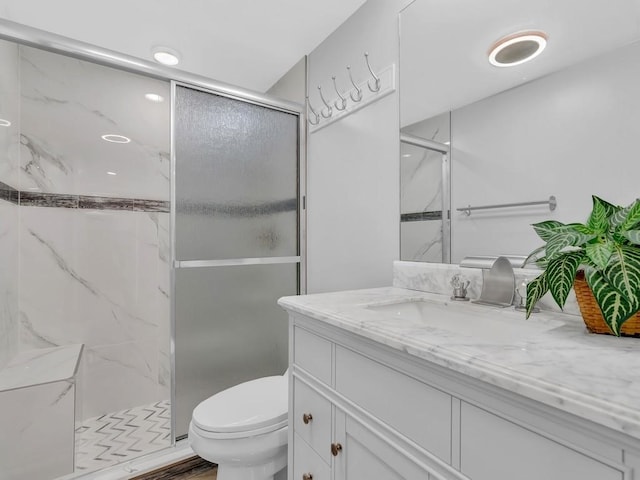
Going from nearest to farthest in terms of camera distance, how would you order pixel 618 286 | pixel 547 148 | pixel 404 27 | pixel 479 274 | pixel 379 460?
pixel 618 286
pixel 379 460
pixel 547 148
pixel 479 274
pixel 404 27

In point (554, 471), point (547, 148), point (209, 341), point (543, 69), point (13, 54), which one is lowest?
point (209, 341)

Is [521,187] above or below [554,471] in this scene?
above

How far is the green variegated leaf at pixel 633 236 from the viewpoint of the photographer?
0.63m

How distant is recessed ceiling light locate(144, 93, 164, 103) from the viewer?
8.23 ft

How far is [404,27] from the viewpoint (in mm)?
1510

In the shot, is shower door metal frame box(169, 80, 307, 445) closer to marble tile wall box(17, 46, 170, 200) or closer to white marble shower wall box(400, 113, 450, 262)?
marble tile wall box(17, 46, 170, 200)

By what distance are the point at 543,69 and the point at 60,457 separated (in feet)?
8.29

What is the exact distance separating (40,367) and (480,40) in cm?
259

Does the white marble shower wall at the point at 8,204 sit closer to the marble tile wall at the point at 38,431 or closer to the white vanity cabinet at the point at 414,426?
the marble tile wall at the point at 38,431

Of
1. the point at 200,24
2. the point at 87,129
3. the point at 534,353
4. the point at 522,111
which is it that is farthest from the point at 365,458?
the point at 87,129

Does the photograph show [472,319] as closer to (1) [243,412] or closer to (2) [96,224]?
(1) [243,412]

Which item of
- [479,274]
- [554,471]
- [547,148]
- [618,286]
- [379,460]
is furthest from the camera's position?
[479,274]

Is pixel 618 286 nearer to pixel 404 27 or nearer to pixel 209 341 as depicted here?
pixel 404 27

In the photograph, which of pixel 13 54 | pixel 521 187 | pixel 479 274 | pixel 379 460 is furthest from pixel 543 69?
pixel 13 54
